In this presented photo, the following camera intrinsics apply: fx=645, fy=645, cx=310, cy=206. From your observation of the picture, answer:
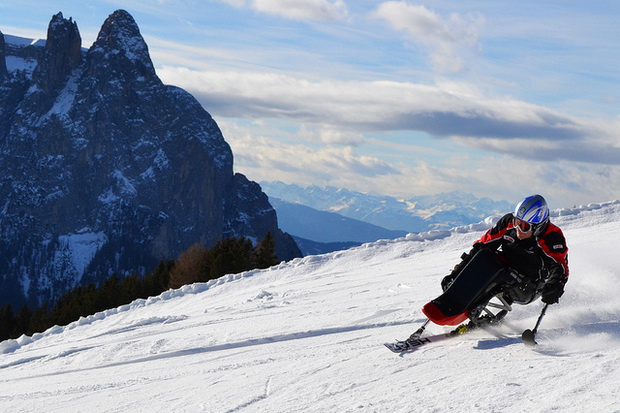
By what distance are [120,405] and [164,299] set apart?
1032 centimetres

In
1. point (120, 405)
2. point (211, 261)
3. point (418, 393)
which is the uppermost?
point (418, 393)

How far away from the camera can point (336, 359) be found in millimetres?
7688

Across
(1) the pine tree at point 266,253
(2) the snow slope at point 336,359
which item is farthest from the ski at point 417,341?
(1) the pine tree at point 266,253

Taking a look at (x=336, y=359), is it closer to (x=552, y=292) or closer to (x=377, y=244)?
(x=552, y=292)

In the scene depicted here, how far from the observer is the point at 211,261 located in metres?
45.8

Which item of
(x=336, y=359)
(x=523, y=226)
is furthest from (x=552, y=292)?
(x=336, y=359)

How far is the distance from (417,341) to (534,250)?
1.79 metres

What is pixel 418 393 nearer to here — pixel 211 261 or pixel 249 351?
pixel 249 351

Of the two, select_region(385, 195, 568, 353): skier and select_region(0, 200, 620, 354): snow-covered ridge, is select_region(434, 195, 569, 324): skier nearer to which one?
select_region(385, 195, 568, 353): skier

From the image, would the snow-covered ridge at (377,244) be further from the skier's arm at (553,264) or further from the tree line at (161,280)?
the tree line at (161,280)

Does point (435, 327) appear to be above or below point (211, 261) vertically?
above

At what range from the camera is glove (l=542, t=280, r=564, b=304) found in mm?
7402

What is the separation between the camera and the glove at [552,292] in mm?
7402

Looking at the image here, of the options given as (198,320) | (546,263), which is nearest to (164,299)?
(198,320)
